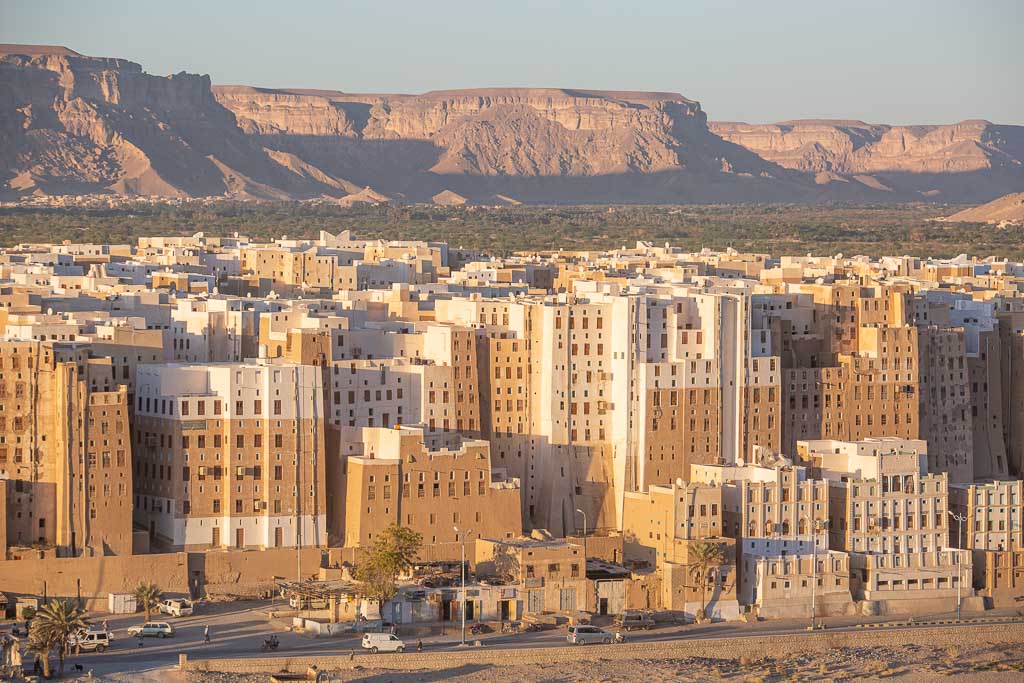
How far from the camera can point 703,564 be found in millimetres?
79000

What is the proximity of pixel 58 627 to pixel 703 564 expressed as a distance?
20980 mm

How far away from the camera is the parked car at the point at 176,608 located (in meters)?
76.2

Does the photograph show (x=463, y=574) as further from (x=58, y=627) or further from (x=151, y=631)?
(x=58, y=627)

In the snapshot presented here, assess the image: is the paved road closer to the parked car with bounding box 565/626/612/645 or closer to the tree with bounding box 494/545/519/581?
the parked car with bounding box 565/626/612/645

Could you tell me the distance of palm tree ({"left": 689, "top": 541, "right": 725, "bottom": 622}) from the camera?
259 feet

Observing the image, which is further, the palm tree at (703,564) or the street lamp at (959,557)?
the street lamp at (959,557)

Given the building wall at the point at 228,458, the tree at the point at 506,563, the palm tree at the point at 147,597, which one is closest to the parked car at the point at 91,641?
the palm tree at the point at 147,597

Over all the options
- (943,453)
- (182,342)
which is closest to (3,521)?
(182,342)

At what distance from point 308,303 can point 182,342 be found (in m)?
8.98

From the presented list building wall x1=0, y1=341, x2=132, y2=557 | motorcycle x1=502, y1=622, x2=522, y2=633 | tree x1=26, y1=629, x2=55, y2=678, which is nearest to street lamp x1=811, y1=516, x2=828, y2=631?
motorcycle x1=502, y1=622, x2=522, y2=633

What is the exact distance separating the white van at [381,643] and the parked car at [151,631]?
5.85 meters

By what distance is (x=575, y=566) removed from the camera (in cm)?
7862

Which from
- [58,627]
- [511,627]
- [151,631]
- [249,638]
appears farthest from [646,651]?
[58,627]

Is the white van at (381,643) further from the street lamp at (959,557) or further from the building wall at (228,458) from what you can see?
the street lamp at (959,557)
